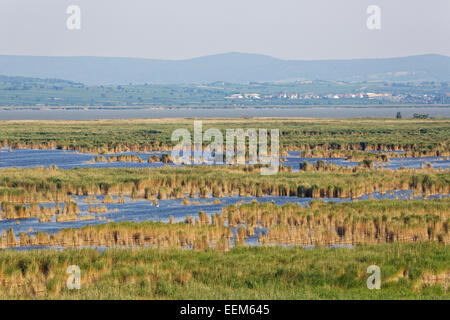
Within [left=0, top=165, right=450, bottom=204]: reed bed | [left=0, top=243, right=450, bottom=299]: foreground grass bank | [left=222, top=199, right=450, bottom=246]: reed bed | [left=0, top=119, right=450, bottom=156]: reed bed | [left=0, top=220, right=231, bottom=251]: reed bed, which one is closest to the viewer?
[left=0, top=243, right=450, bottom=299]: foreground grass bank

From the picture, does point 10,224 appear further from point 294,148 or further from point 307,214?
point 294,148

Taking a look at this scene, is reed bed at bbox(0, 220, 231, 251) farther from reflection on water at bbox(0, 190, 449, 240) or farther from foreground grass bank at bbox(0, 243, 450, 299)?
foreground grass bank at bbox(0, 243, 450, 299)

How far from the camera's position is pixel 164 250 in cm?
2462

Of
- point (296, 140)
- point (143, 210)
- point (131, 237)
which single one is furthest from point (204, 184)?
point (296, 140)

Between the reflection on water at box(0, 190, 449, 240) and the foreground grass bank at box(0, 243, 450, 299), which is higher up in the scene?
the foreground grass bank at box(0, 243, 450, 299)

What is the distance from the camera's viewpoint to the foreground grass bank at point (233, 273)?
19703 millimetres

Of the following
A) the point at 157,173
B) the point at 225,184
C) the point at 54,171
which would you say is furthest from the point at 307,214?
the point at 54,171

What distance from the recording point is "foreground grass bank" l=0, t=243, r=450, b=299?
64.6 feet

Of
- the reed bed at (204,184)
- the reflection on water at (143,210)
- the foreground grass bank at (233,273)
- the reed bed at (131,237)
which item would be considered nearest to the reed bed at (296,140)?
the reed bed at (204,184)

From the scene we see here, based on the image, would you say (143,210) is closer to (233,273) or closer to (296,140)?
(233,273)

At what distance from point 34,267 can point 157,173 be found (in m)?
25.8

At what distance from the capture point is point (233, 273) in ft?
71.3

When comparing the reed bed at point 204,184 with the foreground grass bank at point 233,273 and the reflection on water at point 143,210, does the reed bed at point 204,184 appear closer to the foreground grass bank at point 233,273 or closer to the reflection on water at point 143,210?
the reflection on water at point 143,210

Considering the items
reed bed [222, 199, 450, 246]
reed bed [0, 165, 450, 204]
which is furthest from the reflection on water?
reed bed [222, 199, 450, 246]
